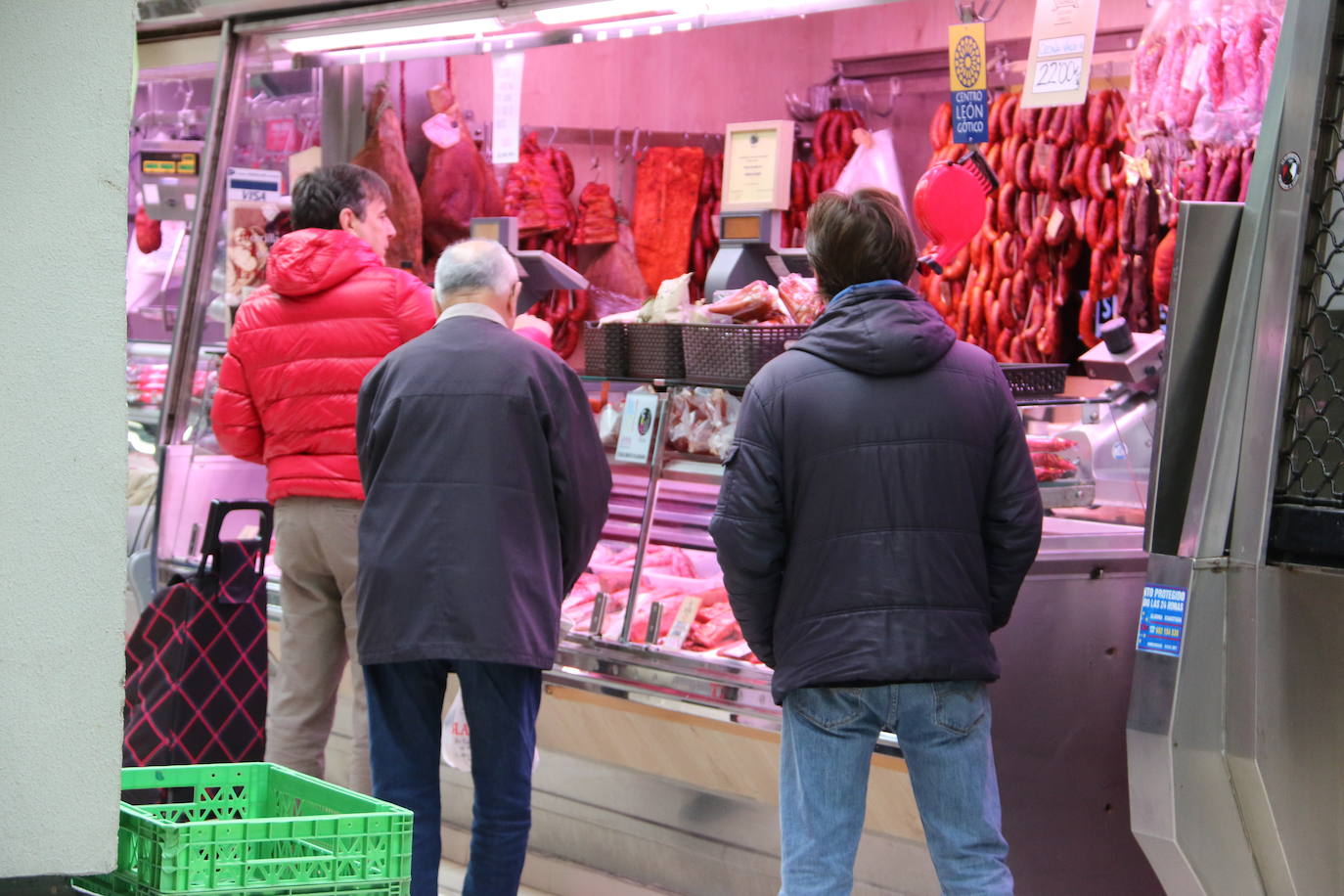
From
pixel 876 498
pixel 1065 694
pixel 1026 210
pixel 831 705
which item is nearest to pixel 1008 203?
pixel 1026 210

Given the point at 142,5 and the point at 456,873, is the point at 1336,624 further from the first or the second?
the point at 142,5

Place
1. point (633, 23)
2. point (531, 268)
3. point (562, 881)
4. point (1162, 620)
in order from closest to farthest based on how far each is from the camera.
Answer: point (1162, 620), point (562, 881), point (531, 268), point (633, 23)

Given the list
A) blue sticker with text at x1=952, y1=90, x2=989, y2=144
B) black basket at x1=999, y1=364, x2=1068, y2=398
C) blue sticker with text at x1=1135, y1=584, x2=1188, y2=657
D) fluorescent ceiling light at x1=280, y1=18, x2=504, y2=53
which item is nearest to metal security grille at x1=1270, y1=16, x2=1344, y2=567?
blue sticker with text at x1=1135, y1=584, x2=1188, y2=657

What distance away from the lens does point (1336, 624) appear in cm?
253

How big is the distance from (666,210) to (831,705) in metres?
4.03

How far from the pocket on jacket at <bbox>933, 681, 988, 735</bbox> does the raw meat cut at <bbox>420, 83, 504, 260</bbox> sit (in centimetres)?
430

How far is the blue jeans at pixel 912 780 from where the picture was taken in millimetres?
3084

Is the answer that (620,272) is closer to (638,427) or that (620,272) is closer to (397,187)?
(397,187)

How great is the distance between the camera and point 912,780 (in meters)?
3.12

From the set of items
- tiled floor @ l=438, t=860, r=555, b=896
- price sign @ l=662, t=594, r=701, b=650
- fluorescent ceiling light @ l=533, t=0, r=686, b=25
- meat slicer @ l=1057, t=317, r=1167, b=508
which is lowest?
tiled floor @ l=438, t=860, r=555, b=896

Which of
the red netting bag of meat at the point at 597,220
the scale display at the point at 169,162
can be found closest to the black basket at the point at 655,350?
the red netting bag of meat at the point at 597,220

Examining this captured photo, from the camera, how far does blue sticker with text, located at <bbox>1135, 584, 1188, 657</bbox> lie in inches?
103

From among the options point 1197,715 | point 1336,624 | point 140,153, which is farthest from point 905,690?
point 140,153

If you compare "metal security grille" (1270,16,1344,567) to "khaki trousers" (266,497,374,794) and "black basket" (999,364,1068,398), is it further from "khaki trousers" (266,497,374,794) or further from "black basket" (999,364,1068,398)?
"khaki trousers" (266,497,374,794)
